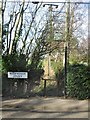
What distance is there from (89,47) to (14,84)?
133 inches

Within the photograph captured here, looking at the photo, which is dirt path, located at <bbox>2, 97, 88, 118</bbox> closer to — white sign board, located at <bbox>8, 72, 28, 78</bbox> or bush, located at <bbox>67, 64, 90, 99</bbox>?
bush, located at <bbox>67, 64, 90, 99</bbox>

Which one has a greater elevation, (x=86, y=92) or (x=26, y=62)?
(x=26, y=62)

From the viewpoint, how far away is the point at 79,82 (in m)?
10.6

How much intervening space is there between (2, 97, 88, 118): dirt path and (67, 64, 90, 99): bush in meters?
0.47

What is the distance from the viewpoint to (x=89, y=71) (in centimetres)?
1074

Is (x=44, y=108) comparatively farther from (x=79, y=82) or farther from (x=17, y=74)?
(x=17, y=74)

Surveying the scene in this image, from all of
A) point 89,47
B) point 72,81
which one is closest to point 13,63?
point 72,81

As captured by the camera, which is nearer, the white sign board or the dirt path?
the dirt path

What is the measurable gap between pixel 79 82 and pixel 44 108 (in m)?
2.32

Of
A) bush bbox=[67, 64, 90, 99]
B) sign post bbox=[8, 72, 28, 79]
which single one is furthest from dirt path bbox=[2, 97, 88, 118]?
sign post bbox=[8, 72, 28, 79]

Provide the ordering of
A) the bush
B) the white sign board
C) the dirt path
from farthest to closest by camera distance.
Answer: the white sign board → the bush → the dirt path

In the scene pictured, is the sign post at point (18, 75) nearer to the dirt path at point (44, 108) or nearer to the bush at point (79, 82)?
the dirt path at point (44, 108)

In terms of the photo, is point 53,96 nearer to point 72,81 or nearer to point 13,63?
point 72,81

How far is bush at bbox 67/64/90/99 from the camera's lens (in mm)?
10523
